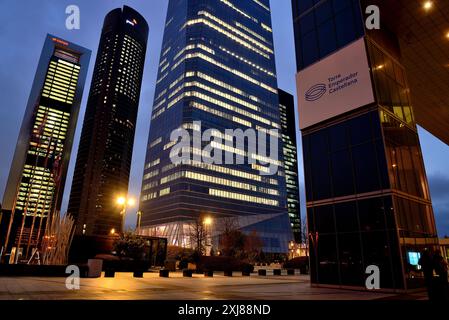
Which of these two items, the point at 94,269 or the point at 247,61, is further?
the point at 247,61

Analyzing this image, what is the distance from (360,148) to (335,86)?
439 centimetres

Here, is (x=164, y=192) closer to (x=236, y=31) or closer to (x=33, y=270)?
(x=236, y=31)

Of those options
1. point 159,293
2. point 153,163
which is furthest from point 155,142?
point 159,293

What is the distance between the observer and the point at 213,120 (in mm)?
115812

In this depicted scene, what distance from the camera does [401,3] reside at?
1878cm

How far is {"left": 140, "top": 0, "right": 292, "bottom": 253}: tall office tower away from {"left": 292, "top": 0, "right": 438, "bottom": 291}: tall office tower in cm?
7427

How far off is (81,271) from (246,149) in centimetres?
10887

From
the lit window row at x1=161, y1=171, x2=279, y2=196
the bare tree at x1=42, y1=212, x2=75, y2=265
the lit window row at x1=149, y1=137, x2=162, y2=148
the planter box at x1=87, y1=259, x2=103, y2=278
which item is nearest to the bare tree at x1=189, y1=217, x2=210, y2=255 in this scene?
the lit window row at x1=161, y1=171, x2=279, y2=196

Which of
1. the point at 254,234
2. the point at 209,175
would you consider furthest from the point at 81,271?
the point at 209,175

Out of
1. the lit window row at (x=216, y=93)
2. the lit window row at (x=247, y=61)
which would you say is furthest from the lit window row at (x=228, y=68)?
the lit window row at (x=216, y=93)

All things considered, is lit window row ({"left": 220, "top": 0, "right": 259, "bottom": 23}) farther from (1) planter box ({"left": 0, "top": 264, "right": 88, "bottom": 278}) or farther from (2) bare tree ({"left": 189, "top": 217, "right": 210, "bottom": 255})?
(1) planter box ({"left": 0, "top": 264, "right": 88, "bottom": 278})

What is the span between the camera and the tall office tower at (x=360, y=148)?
1501cm

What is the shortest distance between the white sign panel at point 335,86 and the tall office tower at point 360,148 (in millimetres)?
62

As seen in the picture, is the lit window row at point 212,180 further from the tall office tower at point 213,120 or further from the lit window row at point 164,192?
the lit window row at point 164,192
